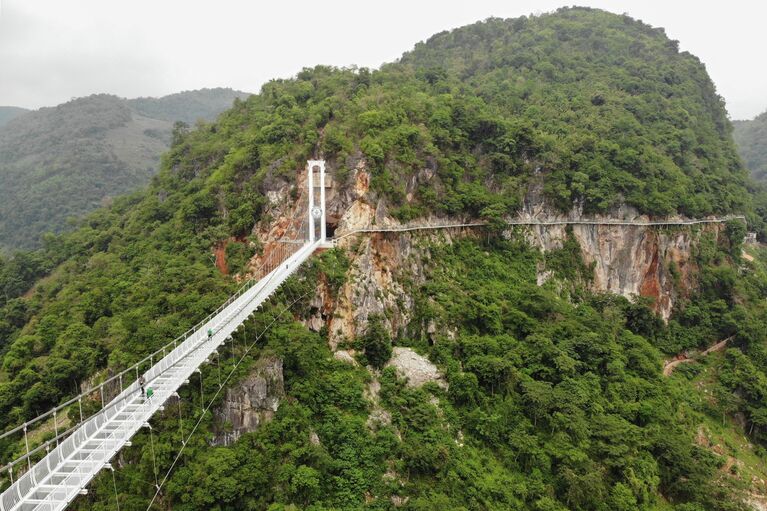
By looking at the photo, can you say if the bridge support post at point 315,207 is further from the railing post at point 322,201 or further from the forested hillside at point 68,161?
the forested hillside at point 68,161

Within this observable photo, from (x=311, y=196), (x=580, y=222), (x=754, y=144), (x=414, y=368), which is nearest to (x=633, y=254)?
(x=580, y=222)

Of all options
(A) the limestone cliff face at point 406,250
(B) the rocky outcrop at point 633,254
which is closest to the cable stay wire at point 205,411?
(A) the limestone cliff face at point 406,250

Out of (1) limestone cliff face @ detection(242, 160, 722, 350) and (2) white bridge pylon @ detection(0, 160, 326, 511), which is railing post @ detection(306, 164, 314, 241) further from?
(2) white bridge pylon @ detection(0, 160, 326, 511)

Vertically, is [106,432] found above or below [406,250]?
below

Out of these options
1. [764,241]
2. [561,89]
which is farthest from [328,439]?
[764,241]

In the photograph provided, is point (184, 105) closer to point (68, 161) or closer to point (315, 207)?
point (68, 161)

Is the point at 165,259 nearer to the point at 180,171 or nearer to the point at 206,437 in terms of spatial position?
the point at 180,171

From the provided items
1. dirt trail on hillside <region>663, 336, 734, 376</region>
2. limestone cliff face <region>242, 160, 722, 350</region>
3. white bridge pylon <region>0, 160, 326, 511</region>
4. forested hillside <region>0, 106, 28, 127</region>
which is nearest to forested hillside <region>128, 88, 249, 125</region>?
forested hillside <region>0, 106, 28, 127</region>
